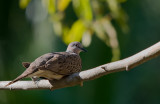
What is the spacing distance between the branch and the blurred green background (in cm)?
404

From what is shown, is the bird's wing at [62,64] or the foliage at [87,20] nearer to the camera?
the foliage at [87,20]

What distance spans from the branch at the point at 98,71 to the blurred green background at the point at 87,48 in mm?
4039

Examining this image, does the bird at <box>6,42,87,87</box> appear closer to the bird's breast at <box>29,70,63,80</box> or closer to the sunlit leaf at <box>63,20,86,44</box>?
the bird's breast at <box>29,70,63,80</box>

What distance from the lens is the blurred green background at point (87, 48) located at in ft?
28.3

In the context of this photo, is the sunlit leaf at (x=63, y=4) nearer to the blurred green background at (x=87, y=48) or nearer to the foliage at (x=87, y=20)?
the foliage at (x=87, y=20)

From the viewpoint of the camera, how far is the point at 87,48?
29.0 feet

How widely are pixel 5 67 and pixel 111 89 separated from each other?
2.50 m

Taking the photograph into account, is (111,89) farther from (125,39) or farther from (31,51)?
(31,51)

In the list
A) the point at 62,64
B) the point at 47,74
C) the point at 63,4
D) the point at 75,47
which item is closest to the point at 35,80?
the point at 47,74

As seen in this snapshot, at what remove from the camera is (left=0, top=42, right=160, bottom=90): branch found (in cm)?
289

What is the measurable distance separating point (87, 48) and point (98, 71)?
5.63 metres

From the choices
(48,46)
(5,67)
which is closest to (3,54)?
(5,67)

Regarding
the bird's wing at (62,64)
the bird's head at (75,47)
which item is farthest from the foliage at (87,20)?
the bird's head at (75,47)

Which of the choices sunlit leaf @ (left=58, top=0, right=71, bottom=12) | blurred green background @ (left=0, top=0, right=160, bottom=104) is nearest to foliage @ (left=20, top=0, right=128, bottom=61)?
sunlit leaf @ (left=58, top=0, right=71, bottom=12)
